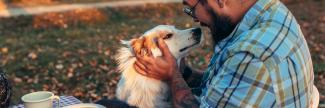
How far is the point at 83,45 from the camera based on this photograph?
28.8 feet

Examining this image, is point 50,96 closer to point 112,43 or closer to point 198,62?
point 198,62

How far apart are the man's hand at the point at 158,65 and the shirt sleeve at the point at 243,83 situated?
770 millimetres

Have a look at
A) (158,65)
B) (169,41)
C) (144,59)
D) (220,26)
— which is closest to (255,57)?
(220,26)

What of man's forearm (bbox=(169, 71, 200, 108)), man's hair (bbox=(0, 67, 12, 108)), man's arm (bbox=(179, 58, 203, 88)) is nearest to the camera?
man's hair (bbox=(0, 67, 12, 108))

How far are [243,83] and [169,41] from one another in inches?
58.2

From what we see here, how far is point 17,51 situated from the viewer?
8.32 m

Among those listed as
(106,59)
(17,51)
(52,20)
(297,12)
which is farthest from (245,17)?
(297,12)

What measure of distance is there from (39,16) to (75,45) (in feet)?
9.35

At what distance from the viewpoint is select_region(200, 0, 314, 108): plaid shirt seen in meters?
1.99

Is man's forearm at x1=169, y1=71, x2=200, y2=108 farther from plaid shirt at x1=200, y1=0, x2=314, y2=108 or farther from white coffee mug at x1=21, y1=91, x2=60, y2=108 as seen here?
white coffee mug at x1=21, y1=91, x2=60, y2=108

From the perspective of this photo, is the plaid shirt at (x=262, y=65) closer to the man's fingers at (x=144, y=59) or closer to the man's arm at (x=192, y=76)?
the man's fingers at (x=144, y=59)

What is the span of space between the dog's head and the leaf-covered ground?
2.87 meters

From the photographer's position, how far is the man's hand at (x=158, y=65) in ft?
9.42

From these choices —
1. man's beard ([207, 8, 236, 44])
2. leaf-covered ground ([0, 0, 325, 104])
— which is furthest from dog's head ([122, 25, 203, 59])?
leaf-covered ground ([0, 0, 325, 104])
